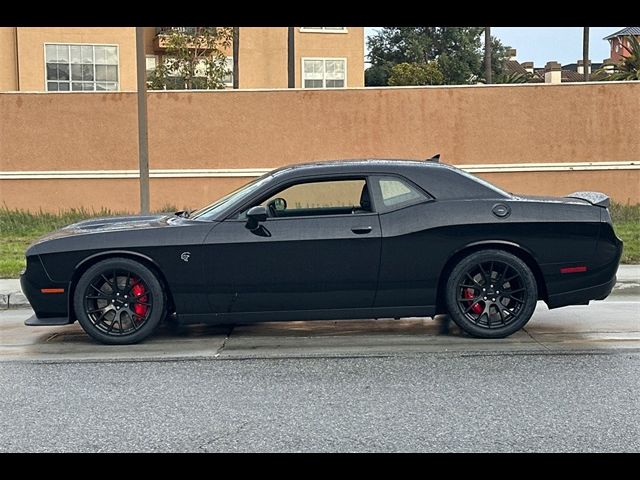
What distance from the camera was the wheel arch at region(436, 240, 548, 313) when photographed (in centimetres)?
746

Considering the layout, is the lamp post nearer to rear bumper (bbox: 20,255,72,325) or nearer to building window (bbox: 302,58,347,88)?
rear bumper (bbox: 20,255,72,325)

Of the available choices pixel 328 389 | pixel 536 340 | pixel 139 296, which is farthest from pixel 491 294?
pixel 139 296

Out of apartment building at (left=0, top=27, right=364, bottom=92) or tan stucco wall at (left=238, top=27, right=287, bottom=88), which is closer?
apartment building at (left=0, top=27, right=364, bottom=92)

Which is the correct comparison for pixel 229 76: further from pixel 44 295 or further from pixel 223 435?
pixel 223 435

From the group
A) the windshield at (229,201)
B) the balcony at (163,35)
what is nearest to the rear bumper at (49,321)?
the windshield at (229,201)

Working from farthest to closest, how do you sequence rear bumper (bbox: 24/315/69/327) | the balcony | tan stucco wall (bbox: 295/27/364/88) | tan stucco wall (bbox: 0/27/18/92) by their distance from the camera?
tan stucco wall (bbox: 295/27/364/88), the balcony, tan stucco wall (bbox: 0/27/18/92), rear bumper (bbox: 24/315/69/327)

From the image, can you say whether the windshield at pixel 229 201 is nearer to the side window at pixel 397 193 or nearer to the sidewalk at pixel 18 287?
the side window at pixel 397 193

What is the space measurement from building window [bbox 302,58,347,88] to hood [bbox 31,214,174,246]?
848 inches

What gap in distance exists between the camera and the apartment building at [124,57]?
25.6 m

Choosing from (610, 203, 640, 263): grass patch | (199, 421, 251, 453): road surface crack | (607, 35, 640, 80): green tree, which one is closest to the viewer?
(199, 421, 251, 453): road surface crack

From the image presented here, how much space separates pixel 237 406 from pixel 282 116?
12.2 m

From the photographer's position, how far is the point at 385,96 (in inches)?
685

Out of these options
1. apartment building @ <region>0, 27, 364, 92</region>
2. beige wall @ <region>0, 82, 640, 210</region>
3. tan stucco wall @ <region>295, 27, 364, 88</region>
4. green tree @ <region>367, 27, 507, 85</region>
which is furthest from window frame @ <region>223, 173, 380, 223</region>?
green tree @ <region>367, 27, 507, 85</region>
